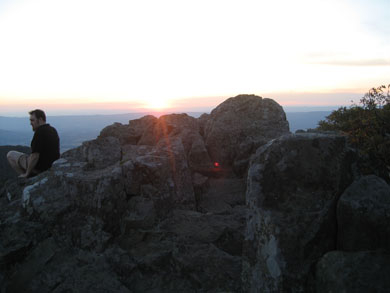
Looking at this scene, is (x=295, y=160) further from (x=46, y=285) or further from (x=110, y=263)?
(x=46, y=285)

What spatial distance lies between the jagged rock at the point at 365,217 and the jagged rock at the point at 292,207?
0.23 meters

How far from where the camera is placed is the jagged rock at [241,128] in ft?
40.0

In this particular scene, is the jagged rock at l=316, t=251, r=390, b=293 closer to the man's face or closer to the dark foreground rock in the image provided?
the dark foreground rock

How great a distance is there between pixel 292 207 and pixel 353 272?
4.24 ft

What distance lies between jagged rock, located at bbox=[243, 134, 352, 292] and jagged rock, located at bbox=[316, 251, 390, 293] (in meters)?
0.28

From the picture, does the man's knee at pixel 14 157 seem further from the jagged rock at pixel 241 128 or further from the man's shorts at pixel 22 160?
the jagged rock at pixel 241 128

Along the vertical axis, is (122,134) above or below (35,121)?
below

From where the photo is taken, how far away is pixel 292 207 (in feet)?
16.6

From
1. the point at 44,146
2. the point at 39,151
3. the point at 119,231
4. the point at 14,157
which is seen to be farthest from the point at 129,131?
the point at 119,231

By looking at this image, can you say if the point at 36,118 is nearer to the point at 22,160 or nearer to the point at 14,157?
the point at 22,160

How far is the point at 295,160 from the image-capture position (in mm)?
5305

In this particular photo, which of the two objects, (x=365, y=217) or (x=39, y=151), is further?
(x=39, y=151)

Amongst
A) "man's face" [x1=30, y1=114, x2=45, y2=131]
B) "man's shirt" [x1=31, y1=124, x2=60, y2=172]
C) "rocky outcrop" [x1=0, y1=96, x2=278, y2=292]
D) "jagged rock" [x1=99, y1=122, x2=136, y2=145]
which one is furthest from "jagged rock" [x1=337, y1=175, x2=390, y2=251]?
"man's face" [x1=30, y1=114, x2=45, y2=131]

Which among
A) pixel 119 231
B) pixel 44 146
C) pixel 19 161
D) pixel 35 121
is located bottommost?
pixel 119 231
